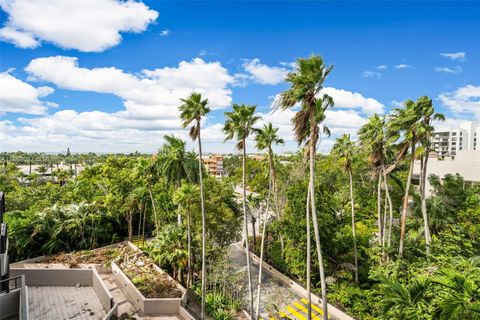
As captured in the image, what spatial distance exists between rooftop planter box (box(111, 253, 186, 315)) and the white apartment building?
98031mm

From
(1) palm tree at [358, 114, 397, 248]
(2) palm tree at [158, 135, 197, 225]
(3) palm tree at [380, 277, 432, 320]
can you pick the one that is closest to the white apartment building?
(1) palm tree at [358, 114, 397, 248]

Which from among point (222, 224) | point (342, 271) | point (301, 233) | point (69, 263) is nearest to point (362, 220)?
point (342, 271)

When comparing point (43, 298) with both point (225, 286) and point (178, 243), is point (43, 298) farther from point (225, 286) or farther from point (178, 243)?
point (225, 286)

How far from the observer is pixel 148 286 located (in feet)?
54.0

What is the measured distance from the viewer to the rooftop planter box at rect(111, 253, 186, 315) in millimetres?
15039

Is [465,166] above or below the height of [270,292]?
above

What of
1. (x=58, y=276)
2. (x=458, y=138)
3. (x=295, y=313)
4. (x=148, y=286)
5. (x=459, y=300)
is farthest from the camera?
(x=458, y=138)

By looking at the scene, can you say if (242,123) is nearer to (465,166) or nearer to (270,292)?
(270,292)

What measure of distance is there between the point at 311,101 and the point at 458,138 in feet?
339

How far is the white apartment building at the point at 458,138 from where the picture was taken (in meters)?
88.8

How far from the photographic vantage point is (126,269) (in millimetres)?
18844

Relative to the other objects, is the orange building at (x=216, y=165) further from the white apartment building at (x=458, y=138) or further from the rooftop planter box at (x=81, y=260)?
the rooftop planter box at (x=81, y=260)

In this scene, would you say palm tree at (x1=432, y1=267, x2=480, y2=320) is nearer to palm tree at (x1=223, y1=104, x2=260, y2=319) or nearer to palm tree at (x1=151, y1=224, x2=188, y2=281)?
palm tree at (x1=223, y1=104, x2=260, y2=319)

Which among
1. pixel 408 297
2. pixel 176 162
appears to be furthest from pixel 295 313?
pixel 176 162
